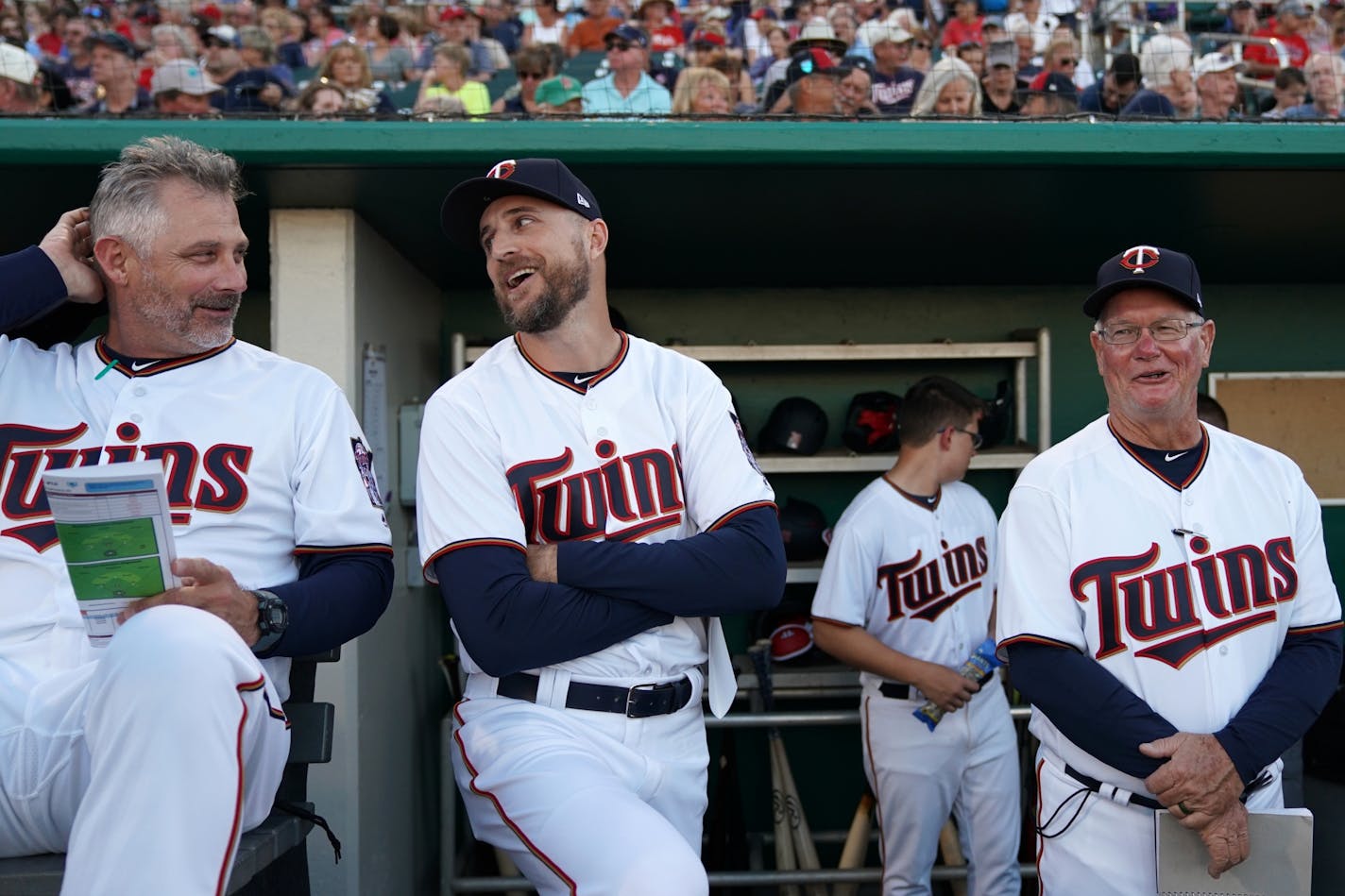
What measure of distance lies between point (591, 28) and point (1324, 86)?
3.99 metres

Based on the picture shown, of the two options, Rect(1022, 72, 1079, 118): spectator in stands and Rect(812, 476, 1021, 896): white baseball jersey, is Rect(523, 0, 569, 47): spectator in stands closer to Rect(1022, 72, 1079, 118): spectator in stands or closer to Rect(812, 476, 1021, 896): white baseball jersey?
Rect(1022, 72, 1079, 118): spectator in stands

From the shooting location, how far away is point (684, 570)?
7.15ft

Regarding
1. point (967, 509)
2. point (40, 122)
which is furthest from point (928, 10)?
point (40, 122)

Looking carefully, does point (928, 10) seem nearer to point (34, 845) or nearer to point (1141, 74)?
point (1141, 74)

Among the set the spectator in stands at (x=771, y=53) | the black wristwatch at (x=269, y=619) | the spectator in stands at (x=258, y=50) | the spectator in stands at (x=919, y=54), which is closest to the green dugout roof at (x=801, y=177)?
the black wristwatch at (x=269, y=619)

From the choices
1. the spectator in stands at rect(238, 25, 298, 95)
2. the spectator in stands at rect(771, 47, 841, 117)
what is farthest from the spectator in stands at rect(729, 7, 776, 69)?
the spectator in stands at rect(238, 25, 298, 95)

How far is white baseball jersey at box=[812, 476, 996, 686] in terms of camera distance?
3.75 m

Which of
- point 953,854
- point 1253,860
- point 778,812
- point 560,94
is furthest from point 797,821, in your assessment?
point 560,94

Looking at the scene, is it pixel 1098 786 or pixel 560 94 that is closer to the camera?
pixel 1098 786

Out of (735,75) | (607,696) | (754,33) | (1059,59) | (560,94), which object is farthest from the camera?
(754,33)

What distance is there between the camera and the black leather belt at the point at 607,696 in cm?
219

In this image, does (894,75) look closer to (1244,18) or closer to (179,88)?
(1244,18)

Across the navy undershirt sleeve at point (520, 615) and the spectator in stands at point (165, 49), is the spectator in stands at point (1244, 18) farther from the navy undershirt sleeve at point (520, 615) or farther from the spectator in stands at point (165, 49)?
the navy undershirt sleeve at point (520, 615)

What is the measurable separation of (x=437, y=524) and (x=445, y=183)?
113 centimetres
